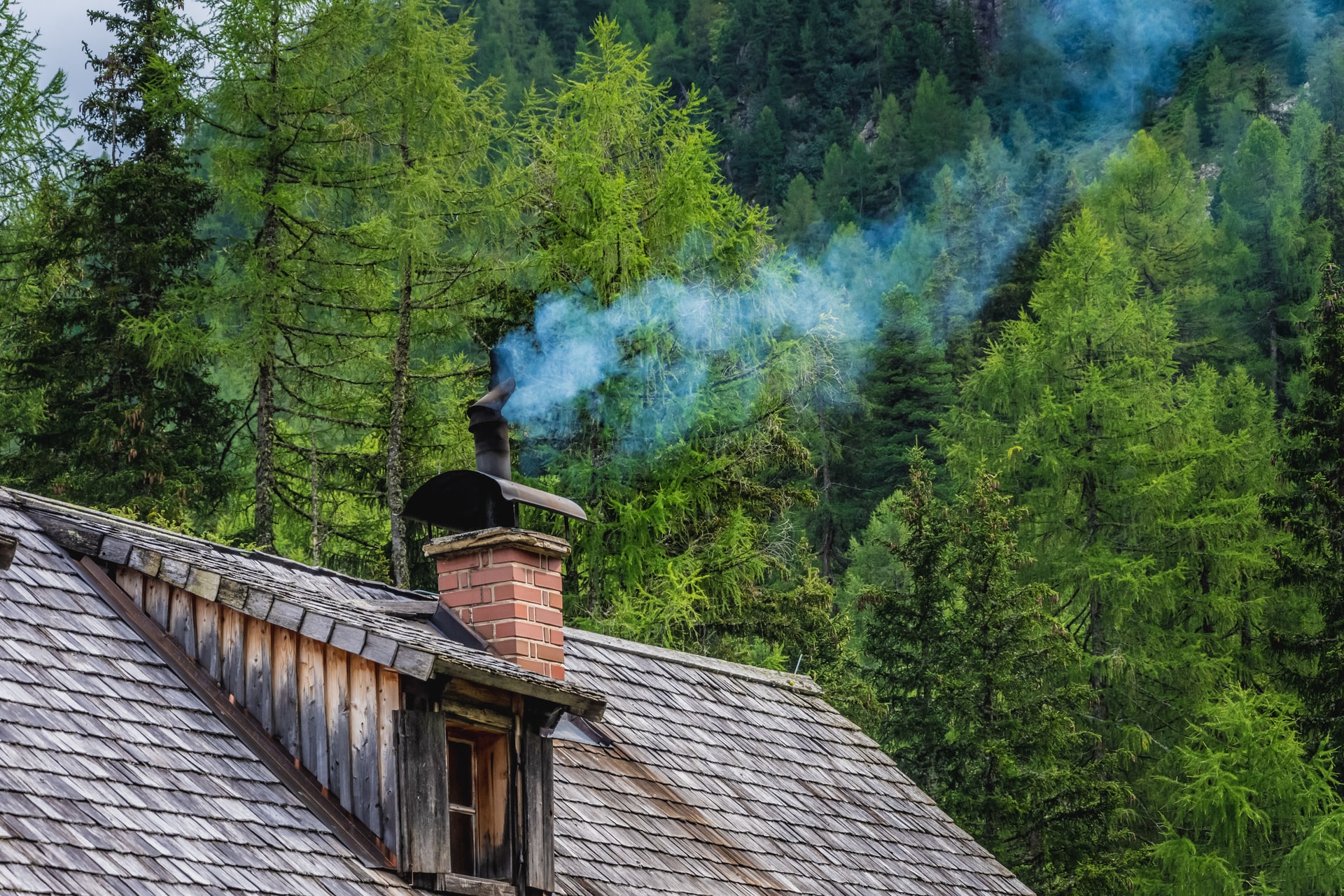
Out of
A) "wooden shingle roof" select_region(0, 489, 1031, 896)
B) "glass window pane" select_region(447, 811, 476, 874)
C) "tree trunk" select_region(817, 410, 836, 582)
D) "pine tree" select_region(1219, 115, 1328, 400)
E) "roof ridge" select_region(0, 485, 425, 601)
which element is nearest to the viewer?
"wooden shingle roof" select_region(0, 489, 1031, 896)

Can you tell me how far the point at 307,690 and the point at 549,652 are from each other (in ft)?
6.27

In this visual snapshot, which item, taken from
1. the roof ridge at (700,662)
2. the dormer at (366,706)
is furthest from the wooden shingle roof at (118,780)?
the roof ridge at (700,662)

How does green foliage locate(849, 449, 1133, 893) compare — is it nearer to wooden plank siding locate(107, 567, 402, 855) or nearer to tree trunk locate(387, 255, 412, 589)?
tree trunk locate(387, 255, 412, 589)

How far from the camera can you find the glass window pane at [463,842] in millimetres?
9336

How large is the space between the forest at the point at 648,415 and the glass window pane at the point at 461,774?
10460 millimetres

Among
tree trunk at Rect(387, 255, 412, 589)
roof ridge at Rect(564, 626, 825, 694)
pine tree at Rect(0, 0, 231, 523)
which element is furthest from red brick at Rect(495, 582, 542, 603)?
pine tree at Rect(0, 0, 231, 523)

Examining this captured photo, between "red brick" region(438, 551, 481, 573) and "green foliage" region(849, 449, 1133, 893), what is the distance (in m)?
16.8

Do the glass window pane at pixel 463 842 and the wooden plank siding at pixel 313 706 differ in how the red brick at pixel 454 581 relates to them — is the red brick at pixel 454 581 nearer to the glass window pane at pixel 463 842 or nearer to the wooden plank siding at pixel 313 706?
the wooden plank siding at pixel 313 706

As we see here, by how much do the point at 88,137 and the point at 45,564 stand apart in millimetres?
20562

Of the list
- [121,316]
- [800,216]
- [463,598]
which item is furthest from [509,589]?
[800,216]

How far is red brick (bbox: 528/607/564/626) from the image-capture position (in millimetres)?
10633

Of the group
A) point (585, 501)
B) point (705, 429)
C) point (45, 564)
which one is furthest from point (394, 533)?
point (45, 564)

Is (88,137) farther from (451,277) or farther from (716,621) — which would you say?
(716,621)

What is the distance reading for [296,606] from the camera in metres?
9.12
